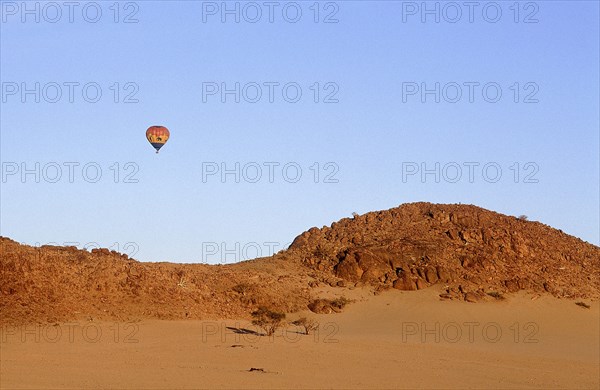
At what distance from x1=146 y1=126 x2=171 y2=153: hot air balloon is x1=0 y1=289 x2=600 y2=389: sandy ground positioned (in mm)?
13581

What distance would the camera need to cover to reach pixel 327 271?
3753cm

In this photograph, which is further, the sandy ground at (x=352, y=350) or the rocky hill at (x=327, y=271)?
the rocky hill at (x=327, y=271)

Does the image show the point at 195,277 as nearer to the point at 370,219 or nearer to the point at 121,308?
the point at 121,308

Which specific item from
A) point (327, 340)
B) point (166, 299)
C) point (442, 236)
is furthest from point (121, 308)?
point (442, 236)

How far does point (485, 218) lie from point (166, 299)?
18.2 m

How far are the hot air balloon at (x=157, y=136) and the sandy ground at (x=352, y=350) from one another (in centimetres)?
1358

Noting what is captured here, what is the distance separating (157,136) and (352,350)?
65.6 feet

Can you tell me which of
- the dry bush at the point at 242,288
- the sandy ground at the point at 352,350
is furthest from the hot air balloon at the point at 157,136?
the sandy ground at the point at 352,350

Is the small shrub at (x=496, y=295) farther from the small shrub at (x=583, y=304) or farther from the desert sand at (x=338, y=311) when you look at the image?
the small shrub at (x=583, y=304)

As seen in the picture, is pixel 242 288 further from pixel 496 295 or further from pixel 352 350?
pixel 496 295

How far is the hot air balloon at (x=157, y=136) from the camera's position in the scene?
136 ft

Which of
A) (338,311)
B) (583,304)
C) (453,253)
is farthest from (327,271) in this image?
(583,304)

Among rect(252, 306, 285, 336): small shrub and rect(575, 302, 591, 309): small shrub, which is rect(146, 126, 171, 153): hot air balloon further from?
rect(575, 302, 591, 309): small shrub

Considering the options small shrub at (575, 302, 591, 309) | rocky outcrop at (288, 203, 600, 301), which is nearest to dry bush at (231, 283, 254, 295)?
rocky outcrop at (288, 203, 600, 301)
